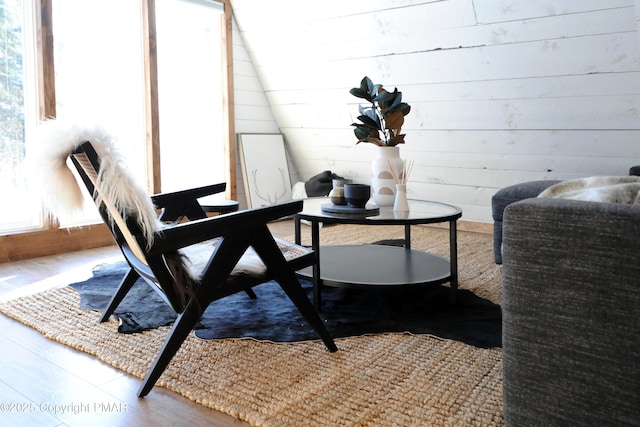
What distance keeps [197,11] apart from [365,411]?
3825mm

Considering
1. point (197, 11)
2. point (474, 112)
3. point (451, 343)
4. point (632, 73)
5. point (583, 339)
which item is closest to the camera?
point (583, 339)

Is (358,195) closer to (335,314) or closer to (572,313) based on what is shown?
(335,314)

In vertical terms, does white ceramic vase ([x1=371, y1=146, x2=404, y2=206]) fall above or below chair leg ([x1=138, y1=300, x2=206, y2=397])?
above

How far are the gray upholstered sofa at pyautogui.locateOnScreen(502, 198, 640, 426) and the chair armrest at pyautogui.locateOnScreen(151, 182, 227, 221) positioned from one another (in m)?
1.49

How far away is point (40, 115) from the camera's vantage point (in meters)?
3.38

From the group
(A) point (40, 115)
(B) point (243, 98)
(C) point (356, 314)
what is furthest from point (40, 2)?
(C) point (356, 314)

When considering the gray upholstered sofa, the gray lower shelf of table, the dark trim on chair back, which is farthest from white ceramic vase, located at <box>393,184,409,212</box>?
the gray upholstered sofa

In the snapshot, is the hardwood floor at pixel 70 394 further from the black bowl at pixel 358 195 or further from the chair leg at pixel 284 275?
the black bowl at pixel 358 195

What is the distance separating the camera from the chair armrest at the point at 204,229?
1.56m

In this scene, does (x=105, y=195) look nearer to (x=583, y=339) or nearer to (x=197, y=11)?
(x=583, y=339)

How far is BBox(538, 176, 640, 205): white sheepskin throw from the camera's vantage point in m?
1.13

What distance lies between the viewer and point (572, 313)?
1.09 metres

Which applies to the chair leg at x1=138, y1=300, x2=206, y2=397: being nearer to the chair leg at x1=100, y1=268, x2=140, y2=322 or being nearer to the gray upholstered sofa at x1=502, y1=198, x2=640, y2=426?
the chair leg at x1=100, y1=268, x2=140, y2=322

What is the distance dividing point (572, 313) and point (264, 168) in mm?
4016
